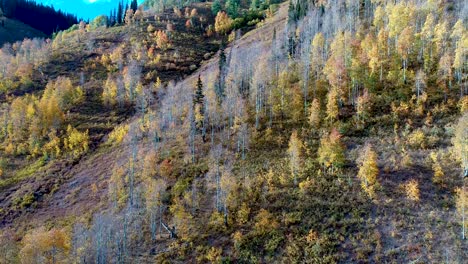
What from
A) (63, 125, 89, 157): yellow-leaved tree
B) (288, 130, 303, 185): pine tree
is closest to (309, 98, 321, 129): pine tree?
(288, 130, 303, 185): pine tree

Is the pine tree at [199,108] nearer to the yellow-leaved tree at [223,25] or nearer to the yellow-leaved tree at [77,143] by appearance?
the yellow-leaved tree at [77,143]

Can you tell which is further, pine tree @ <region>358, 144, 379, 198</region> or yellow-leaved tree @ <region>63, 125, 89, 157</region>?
yellow-leaved tree @ <region>63, 125, 89, 157</region>

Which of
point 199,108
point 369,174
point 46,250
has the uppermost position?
point 199,108

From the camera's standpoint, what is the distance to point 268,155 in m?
82.0

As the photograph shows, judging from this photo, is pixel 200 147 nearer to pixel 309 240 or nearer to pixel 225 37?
pixel 309 240

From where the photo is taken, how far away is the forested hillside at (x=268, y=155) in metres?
61.4

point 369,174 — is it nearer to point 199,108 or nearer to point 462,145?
point 462,145

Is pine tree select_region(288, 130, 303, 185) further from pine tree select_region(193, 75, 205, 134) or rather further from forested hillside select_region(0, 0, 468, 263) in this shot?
pine tree select_region(193, 75, 205, 134)

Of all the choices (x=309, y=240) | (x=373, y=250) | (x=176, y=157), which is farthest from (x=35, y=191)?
(x=373, y=250)

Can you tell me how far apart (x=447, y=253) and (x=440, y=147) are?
2551 cm

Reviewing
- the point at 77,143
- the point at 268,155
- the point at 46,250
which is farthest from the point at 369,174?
the point at 77,143

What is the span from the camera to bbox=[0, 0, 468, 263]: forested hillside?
61375 millimetres

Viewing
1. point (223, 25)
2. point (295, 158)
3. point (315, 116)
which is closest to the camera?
point (295, 158)

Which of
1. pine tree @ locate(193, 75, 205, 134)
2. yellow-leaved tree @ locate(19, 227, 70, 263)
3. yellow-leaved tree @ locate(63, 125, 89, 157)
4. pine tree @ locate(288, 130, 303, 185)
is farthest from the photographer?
yellow-leaved tree @ locate(63, 125, 89, 157)
